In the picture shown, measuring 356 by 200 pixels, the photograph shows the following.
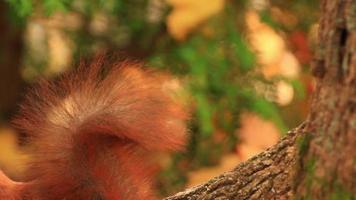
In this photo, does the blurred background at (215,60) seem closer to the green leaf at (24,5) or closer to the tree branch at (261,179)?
the green leaf at (24,5)

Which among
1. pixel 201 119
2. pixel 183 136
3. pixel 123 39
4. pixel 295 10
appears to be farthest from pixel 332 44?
pixel 123 39

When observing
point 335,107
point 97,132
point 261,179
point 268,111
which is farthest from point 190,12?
point 335,107

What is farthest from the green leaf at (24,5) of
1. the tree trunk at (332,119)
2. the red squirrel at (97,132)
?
the tree trunk at (332,119)

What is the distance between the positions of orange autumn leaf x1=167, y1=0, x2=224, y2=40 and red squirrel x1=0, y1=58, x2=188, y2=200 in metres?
0.73

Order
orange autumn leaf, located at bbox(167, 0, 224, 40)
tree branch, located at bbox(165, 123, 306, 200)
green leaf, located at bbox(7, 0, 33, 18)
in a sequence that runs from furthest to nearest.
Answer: orange autumn leaf, located at bbox(167, 0, 224, 40), green leaf, located at bbox(7, 0, 33, 18), tree branch, located at bbox(165, 123, 306, 200)

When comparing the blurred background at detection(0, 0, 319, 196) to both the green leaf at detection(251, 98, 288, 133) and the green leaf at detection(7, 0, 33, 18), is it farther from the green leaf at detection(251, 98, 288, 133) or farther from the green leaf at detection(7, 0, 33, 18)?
the green leaf at detection(7, 0, 33, 18)

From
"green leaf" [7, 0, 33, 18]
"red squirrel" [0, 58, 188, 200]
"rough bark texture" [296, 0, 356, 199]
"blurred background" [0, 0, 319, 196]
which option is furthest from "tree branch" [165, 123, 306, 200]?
"blurred background" [0, 0, 319, 196]

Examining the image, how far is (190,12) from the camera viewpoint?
9.00 feet

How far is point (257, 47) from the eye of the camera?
3184 mm

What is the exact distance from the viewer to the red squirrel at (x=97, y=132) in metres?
1.86

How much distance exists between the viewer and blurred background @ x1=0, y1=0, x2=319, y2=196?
308cm

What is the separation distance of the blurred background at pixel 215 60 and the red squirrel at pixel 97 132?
2.80ft

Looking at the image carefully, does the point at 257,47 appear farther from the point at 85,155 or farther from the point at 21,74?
the point at 85,155

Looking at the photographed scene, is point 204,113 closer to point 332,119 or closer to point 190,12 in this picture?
point 190,12
